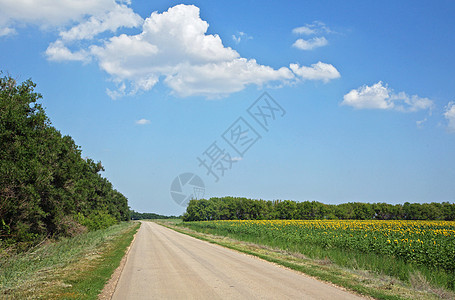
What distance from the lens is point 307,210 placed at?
350 feet

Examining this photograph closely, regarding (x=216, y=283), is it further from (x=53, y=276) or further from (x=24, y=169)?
(x=24, y=169)

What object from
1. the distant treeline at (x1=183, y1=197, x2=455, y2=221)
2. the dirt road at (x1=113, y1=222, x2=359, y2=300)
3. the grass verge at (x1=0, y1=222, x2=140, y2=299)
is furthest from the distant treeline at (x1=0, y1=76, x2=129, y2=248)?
the distant treeline at (x1=183, y1=197, x2=455, y2=221)

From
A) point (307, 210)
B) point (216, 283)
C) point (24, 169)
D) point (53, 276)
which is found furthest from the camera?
point (307, 210)

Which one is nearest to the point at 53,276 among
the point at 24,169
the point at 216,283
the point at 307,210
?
the point at 216,283

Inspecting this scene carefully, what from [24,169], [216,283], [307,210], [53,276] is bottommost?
[53,276]

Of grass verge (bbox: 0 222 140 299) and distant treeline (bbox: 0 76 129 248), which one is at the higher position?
distant treeline (bbox: 0 76 129 248)

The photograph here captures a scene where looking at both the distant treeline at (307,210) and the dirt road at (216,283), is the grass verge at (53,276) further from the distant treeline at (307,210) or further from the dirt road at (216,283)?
the distant treeline at (307,210)

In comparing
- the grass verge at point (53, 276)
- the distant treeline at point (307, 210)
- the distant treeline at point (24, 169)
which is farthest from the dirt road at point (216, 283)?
the distant treeline at point (307, 210)

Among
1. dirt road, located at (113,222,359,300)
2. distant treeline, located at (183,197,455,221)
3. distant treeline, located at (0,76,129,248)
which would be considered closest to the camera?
dirt road, located at (113,222,359,300)

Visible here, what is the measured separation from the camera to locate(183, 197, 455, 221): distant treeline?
313 ft

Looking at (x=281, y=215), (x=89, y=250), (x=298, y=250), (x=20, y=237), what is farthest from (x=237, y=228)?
(x=281, y=215)

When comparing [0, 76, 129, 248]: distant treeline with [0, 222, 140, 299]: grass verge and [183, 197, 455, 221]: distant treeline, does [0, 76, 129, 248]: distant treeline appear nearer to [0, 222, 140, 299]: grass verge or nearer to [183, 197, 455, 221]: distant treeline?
[0, 222, 140, 299]: grass verge

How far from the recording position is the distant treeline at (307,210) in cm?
9550

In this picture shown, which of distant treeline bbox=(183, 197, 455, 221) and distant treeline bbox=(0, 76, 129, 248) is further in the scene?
distant treeline bbox=(183, 197, 455, 221)
